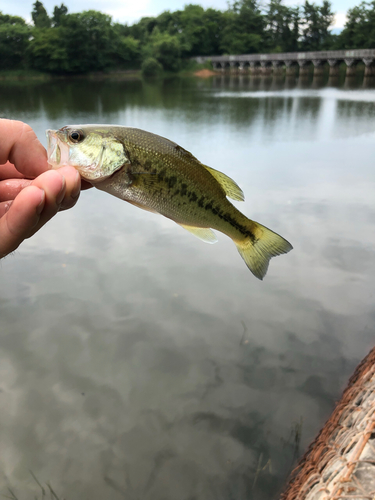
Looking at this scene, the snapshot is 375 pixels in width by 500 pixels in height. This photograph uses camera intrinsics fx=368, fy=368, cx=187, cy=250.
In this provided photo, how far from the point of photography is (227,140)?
53.1 feet

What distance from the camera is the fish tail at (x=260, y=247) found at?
2.48 meters

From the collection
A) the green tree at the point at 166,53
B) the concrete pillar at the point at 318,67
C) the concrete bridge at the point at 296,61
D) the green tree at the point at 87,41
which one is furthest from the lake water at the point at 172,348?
the green tree at the point at 166,53

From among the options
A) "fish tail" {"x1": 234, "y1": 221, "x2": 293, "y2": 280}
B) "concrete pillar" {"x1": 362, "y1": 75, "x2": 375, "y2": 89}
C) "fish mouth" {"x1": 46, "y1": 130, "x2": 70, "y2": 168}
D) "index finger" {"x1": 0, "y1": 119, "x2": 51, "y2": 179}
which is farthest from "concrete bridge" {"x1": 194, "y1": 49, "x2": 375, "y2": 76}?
"fish mouth" {"x1": 46, "y1": 130, "x2": 70, "y2": 168}

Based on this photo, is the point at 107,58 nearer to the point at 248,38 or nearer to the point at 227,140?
the point at 248,38

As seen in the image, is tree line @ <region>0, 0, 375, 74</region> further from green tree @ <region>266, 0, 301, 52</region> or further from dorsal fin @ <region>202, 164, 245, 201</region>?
dorsal fin @ <region>202, 164, 245, 201</region>

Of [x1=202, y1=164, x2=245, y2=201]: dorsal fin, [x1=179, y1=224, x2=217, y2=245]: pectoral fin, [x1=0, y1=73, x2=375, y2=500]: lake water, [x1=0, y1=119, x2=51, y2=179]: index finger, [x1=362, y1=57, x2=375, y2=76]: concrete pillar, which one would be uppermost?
[x1=362, y1=57, x2=375, y2=76]: concrete pillar

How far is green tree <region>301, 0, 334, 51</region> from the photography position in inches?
3649

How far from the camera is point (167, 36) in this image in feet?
256

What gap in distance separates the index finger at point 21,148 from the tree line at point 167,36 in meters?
65.7

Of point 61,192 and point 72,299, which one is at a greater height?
point 61,192

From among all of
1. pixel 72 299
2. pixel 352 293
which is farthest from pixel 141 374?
pixel 352 293

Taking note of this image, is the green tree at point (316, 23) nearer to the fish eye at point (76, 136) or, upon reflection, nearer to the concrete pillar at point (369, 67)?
the concrete pillar at point (369, 67)

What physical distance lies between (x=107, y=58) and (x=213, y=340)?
7154 centimetres

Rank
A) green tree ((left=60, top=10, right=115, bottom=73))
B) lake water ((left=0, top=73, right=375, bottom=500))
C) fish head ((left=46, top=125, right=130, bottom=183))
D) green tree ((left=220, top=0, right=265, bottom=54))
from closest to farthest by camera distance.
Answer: fish head ((left=46, top=125, right=130, bottom=183)) < lake water ((left=0, top=73, right=375, bottom=500)) < green tree ((left=60, top=10, right=115, bottom=73)) < green tree ((left=220, top=0, right=265, bottom=54))
